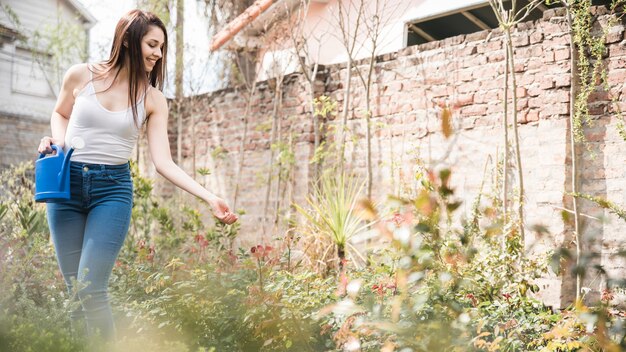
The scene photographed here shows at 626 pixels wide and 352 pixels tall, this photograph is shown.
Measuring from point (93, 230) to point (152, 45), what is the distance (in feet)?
2.65

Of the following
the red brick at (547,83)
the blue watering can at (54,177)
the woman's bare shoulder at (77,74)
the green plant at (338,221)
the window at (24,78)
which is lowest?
the green plant at (338,221)

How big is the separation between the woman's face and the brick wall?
238 centimetres

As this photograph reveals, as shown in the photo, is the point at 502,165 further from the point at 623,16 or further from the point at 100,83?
the point at 100,83

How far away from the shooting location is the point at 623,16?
4426 mm

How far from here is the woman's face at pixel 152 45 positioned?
9.38 feet

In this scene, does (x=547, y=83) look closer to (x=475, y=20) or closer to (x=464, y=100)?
(x=464, y=100)

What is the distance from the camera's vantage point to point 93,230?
9.09 ft

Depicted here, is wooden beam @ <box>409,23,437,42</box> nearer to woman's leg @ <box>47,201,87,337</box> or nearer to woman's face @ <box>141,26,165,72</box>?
woman's face @ <box>141,26,165,72</box>

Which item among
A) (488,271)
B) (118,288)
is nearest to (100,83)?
(118,288)

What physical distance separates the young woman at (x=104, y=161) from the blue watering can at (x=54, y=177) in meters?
0.04

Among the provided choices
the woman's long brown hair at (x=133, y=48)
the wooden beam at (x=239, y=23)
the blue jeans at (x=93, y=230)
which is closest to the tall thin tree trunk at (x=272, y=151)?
the wooden beam at (x=239, y=23)

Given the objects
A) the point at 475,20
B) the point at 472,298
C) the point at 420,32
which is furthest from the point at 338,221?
the point at 475,20

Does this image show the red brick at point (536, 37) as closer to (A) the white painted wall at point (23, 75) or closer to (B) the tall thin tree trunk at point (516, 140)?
(B) the tall thin tree trunk at point (516, 140)

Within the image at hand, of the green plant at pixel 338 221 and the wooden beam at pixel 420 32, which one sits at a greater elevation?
the wooden beam at pixel 420 32
